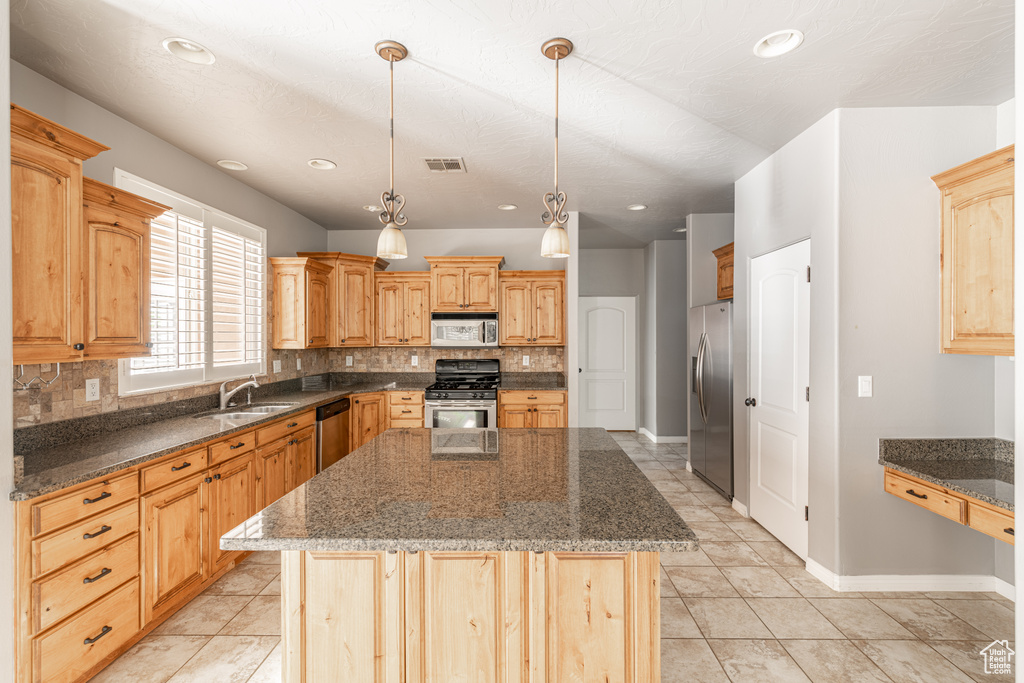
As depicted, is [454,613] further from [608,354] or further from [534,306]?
[608,354]

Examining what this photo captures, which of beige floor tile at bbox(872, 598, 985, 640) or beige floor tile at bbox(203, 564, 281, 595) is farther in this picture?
beige floor tile at bbox(203, 564, 281, 595)

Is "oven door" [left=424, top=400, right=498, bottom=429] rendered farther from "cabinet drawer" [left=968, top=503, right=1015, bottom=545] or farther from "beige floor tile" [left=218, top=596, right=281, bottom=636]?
"cabinet drawer" [left=968, top=503, right=1015, bottom=545]

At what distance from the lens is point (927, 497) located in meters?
2.34

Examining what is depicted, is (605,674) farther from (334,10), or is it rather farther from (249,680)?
(334,10)

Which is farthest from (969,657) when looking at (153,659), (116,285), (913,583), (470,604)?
(116,285)

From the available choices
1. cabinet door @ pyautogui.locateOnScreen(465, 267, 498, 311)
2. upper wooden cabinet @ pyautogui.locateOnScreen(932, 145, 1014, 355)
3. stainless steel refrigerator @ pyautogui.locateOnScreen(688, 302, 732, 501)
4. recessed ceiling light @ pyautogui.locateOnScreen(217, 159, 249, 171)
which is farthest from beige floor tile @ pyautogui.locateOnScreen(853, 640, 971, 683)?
recessed ceiling light @ pyautogui.locateOnScreen(217, 159, 249, 171)

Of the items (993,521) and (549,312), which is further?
(549,312)

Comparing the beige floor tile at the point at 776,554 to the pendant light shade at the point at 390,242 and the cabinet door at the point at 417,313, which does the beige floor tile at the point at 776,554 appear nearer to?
the pendant light shade at the point at 390,242

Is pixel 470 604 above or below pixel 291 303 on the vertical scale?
below

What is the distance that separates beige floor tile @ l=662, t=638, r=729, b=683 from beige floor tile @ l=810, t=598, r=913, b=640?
740 mm

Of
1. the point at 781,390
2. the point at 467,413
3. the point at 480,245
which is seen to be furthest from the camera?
the point at 480,245

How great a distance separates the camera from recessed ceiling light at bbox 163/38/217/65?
6.77 ft

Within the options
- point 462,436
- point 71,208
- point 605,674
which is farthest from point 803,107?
point 71,208

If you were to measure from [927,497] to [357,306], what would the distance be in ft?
15.4
